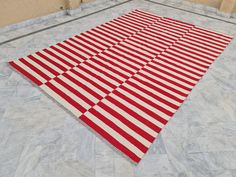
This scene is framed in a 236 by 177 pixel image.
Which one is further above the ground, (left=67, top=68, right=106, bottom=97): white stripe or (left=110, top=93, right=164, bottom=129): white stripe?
(left=110, top=93, right=164, bottom=129): white stripe

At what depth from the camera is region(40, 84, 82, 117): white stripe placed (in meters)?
2.69

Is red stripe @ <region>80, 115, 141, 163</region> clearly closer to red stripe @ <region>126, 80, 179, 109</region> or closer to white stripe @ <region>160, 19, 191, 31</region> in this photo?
red stripe @ <region>126, 80, 179, 109</region>

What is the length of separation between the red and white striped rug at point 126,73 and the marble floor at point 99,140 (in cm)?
14

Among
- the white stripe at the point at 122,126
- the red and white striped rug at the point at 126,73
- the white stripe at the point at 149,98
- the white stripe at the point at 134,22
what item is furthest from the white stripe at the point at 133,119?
the white stripe at the point at 134,22

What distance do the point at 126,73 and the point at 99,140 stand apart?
1420 mm

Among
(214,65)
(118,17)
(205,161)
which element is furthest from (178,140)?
(118,17)

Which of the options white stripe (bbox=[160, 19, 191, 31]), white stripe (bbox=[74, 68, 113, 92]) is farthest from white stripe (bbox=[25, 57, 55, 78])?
white stripe (bbox=[160, 19, 191, 31])

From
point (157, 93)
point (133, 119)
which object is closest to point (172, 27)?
point (157, 93)

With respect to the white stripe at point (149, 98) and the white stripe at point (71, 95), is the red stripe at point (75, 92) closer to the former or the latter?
the white stripe at point (71, 95)

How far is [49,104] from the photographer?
9.14 feet

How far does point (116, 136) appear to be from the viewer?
2.42m

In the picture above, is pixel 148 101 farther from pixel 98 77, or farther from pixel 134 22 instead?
pixel 134 22

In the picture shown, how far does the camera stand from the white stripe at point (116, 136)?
228 cm

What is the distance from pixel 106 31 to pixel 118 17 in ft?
3.18
